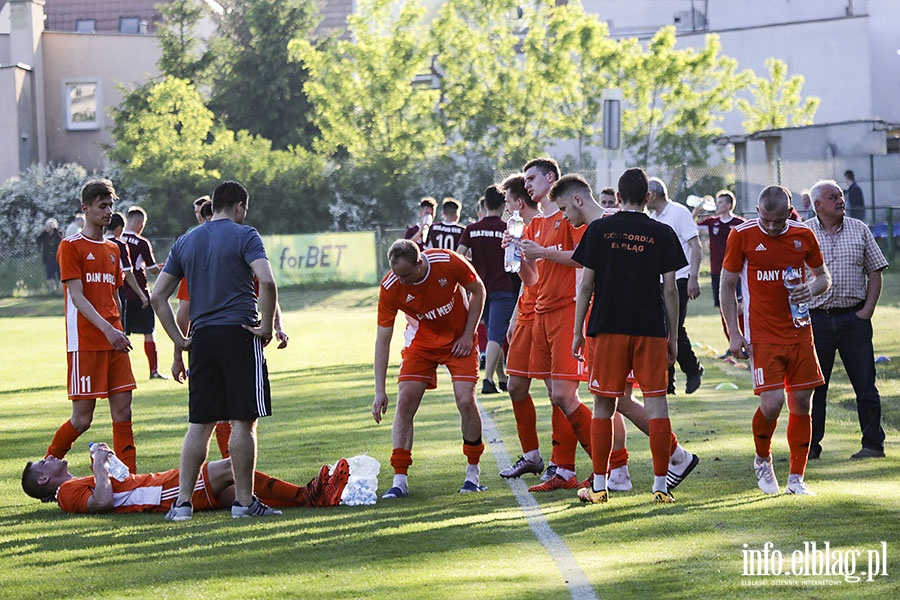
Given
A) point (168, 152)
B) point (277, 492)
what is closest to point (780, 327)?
point (277, 492)

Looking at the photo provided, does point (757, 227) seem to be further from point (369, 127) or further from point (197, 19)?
point (197, 19)

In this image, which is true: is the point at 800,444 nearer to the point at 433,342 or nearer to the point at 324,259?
the point at 433,342

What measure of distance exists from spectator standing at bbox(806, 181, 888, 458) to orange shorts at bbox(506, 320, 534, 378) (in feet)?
8.33

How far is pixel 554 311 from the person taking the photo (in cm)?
940

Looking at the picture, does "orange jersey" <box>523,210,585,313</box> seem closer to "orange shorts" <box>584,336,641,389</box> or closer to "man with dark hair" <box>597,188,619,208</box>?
"orange shorts" <box>584,336,641,389</box>

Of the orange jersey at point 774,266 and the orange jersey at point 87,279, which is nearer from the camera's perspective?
the orange jersey at point 774,266

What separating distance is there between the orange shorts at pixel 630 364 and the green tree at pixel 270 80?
5758 centimetres

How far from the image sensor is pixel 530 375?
9.50 meters

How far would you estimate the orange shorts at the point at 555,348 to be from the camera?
9.30 m

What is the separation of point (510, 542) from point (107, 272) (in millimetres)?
4003

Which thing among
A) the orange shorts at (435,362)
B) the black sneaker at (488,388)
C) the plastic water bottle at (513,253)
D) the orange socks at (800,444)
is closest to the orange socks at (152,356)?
the black sneaker at (488,388)

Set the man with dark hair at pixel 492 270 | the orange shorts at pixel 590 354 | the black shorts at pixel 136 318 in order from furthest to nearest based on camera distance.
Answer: the black shorts at pixel 136 318 < the man with dark hair at pixel 492 270 < the orange shorts at pixel 590 354

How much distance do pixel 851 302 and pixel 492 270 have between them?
5.30m

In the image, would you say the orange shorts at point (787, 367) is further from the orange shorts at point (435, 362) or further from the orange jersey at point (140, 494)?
the orange jersey at point (140, 494)
